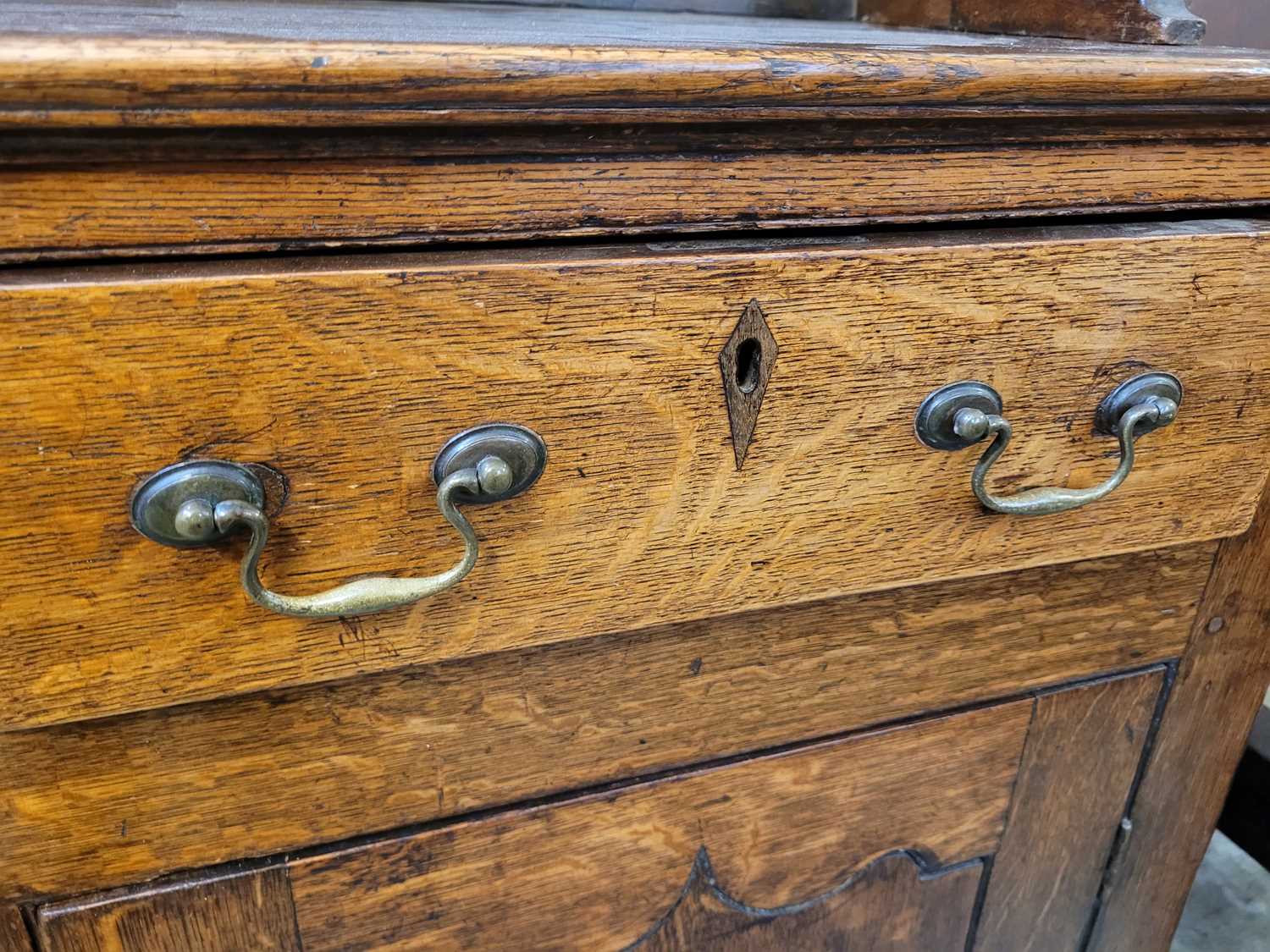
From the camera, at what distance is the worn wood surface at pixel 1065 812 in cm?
54

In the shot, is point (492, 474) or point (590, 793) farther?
point (590, 793)

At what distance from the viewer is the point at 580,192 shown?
33 centimetres

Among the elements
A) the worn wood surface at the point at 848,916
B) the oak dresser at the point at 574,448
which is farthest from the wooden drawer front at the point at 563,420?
the worn wood surface at the point at 848,916

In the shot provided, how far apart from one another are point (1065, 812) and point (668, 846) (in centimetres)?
25

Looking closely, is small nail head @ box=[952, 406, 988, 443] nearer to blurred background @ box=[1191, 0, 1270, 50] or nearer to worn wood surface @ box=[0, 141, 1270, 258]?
worn wood surface @ box=[0, 141, 1270, 258]

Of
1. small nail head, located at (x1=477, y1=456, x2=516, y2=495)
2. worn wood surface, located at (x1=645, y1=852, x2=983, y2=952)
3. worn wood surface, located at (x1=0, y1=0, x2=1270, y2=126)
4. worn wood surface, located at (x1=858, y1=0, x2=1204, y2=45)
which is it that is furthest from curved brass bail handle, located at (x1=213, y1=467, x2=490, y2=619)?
worn wood surface, located at (x1=858, y1=0, x2=1204, y2=45)

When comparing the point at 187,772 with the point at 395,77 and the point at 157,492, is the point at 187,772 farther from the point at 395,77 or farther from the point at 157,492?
the point at 395,77

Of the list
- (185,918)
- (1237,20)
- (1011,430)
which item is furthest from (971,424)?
(1237,20)

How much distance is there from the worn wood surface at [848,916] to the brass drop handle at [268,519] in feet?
0.86

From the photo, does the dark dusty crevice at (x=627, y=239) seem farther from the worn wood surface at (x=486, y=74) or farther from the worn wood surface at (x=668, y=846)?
the worn wood surface at (x=668, y=846)

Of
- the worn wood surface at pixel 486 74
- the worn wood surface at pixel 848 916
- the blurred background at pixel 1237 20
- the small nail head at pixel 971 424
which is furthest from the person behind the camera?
the blurred background at pixel 1237 20

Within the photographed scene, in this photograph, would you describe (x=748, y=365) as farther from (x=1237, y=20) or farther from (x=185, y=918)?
(x=1237, y=20)

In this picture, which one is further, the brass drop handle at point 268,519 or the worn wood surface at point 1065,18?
the worn wood surface at point 1065,18

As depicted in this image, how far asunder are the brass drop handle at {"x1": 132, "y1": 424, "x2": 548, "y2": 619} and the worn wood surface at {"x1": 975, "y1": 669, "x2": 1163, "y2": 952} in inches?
13.8
